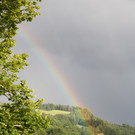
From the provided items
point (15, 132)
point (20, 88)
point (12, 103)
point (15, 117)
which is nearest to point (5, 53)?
point (20, 88)

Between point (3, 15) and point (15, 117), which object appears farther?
point (3, 15)

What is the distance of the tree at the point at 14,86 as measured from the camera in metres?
12.6

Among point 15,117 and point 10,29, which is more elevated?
point 10,29

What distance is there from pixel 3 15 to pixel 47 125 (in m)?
9.43

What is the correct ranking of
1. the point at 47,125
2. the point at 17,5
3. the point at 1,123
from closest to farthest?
1. the point at 1,123
2. the point at 47,125
3. the point at 17,5

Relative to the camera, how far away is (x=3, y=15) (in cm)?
1485

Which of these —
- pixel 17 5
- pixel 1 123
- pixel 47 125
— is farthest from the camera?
pixel 17 5

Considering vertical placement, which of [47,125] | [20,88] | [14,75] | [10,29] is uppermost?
[10,29]

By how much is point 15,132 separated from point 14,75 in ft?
13.9

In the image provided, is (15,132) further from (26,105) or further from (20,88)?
(20,88)

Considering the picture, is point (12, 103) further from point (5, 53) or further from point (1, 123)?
point (5, 53)

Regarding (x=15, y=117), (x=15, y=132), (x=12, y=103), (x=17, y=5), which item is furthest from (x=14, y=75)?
(x=17, y=5)

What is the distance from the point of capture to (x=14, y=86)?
1334cm

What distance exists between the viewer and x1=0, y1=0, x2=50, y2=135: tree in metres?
12.6
